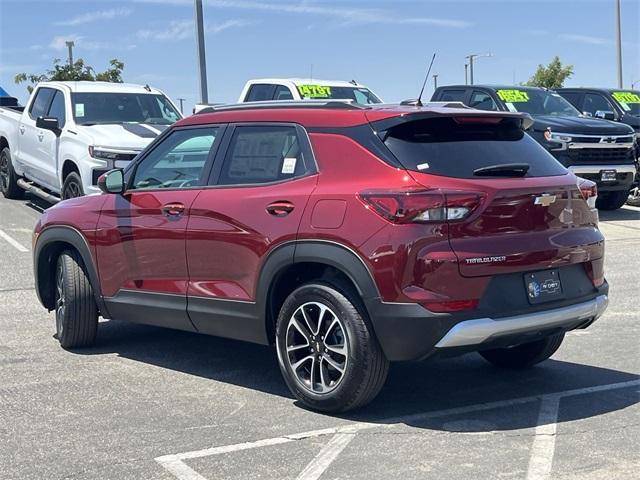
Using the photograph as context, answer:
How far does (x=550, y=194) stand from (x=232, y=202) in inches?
75.1

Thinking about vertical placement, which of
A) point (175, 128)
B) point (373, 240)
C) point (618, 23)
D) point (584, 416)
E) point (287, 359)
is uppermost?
point (618, 23)

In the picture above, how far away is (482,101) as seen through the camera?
15.4 meters

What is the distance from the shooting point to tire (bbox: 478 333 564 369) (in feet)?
19.6

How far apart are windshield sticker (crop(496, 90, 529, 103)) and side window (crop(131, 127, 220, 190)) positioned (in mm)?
9844

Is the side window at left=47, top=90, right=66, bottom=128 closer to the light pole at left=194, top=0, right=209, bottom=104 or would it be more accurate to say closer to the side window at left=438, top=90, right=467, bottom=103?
the light pole at left=194, top=0, right=209, bottom=104

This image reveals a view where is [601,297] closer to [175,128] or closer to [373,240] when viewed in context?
[373,240]

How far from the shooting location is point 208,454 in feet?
14.7

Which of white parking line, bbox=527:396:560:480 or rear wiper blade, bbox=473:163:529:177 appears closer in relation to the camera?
white parking line, bbox=527:396:560:480

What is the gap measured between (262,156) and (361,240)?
1.11 metres

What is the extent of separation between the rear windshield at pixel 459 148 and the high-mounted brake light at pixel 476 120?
14mm

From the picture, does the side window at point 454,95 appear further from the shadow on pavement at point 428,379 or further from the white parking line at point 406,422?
the white parking line at point 406,422

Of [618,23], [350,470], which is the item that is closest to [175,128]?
[350,470]

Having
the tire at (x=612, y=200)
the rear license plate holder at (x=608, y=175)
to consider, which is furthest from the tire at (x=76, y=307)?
the tire at (x=612, y=200)

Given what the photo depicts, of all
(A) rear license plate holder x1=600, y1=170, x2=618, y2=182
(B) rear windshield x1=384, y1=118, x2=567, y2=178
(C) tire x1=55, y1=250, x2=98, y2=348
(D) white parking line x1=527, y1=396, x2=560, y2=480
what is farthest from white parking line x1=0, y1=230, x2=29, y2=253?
(A) rear license plate holder x1=600, y1=170, x2=618, y2=182
